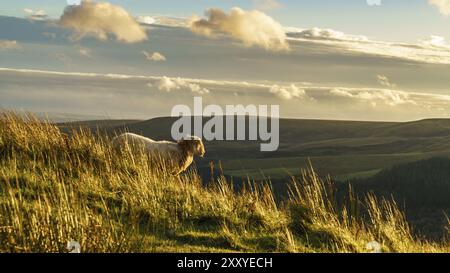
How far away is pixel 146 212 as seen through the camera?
1114cm

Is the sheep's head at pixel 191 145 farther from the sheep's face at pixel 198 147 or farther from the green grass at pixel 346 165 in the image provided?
the green grass at pixel 346 165

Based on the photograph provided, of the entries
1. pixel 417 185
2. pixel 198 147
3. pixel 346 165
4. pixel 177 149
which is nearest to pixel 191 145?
pixel 198 147

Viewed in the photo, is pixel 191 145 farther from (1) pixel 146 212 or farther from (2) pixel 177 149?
(1) pixel 146 212

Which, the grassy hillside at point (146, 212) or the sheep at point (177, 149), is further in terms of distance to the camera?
the sheep at point (177, 149)

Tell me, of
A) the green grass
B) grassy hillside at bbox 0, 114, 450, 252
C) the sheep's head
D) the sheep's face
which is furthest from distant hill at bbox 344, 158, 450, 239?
grassy hillside at bbox 0, 114, 450, 252

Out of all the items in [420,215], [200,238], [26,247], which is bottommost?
[420,215]

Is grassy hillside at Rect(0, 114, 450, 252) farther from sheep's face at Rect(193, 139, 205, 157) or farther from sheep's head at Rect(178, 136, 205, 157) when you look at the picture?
sheep's face at Rect(193, 139, 205, 157)

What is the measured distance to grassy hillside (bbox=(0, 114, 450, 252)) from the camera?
323 inches

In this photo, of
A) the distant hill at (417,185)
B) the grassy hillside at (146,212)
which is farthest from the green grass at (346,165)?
the grassy hillside at (146,212)

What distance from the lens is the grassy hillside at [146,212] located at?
8203 mm
